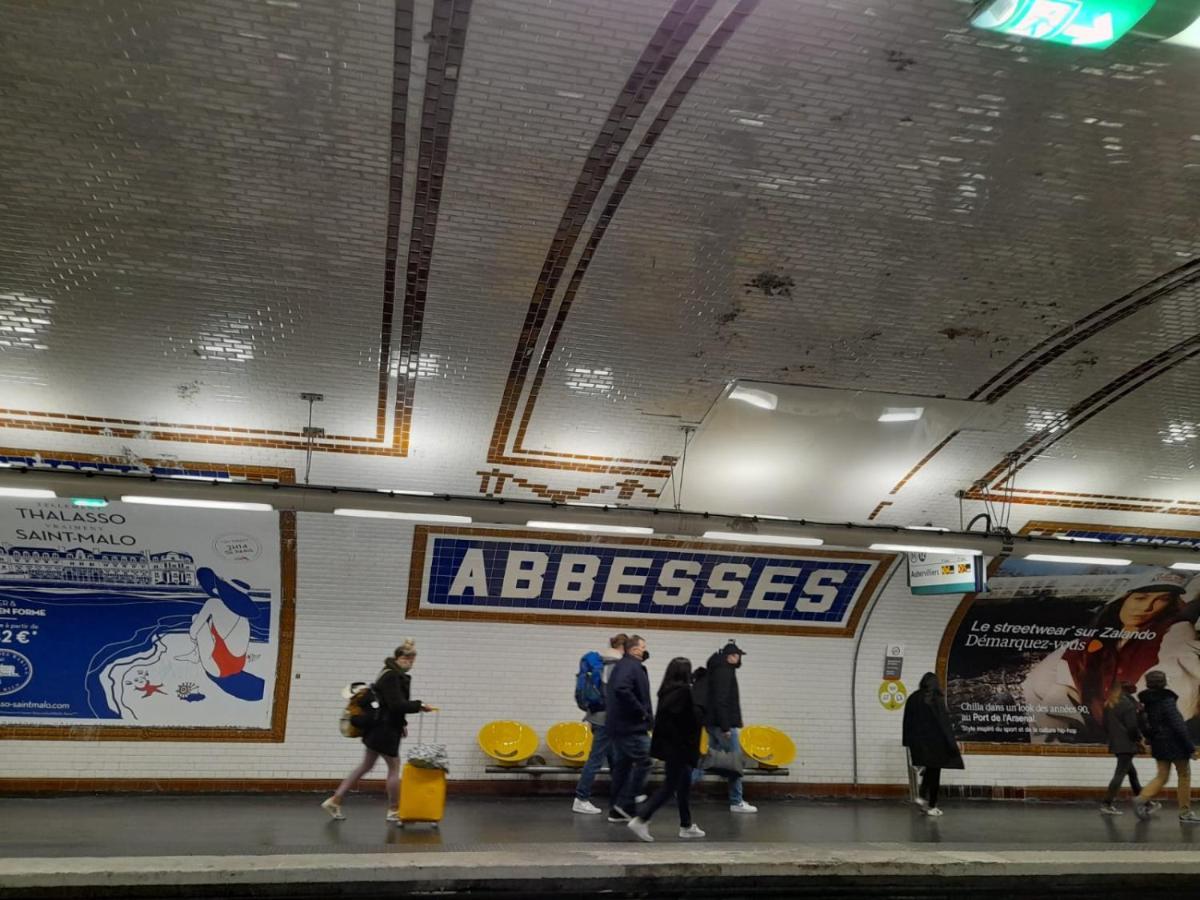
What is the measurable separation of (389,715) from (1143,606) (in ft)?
31.7

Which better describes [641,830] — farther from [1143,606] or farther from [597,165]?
[1143,606]

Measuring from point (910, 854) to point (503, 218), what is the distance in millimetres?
5546

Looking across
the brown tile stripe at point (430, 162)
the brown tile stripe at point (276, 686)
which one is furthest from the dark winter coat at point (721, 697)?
the brown tile stripe at point (276, 686)

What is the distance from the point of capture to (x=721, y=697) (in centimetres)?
812

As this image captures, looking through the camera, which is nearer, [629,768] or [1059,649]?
[629,768]

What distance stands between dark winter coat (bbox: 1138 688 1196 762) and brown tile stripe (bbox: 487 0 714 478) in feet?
23.9

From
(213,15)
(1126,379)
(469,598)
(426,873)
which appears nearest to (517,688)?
(469,598)

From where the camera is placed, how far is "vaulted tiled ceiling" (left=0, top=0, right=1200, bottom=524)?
4.21 metres

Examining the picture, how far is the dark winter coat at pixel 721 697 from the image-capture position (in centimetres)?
803

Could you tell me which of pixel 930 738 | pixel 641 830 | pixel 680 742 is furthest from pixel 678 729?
pixel 930 738

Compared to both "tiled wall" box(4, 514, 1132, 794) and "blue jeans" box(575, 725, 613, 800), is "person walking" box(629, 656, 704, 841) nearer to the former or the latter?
"blue jeans" box(575, 725, 613, 800)

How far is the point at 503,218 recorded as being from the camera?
5.43 meters

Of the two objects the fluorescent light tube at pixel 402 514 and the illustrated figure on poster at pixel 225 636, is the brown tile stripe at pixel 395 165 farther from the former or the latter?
the illustrated figure on poster at pixel 225 636

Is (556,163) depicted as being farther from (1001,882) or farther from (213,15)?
(1001,882)
